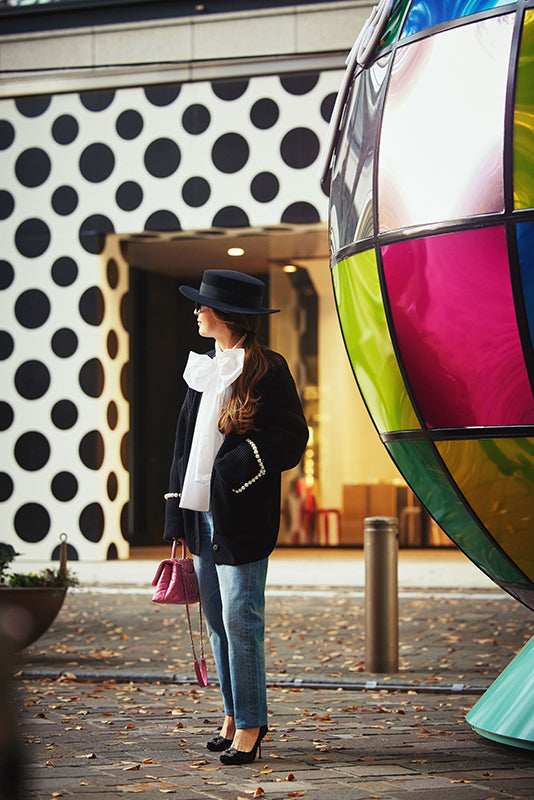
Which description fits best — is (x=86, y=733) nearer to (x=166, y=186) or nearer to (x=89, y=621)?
(x=89, y=621)

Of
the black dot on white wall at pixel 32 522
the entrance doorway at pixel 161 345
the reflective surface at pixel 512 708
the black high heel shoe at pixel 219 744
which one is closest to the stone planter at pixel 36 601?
the black high heel shoe at pixel 219 744

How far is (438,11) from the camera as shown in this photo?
13.6ft

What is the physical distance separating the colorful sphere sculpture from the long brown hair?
1.38 ft

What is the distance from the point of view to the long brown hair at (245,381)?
4.40 m

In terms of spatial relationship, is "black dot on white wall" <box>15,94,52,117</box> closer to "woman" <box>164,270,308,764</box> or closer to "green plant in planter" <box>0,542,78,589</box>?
"green plant in planter" <box>0,542,78,589</box>

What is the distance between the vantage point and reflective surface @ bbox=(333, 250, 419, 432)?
4328 mm

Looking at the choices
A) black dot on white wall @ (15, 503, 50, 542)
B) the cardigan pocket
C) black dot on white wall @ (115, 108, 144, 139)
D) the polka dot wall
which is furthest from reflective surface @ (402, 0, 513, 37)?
black dot on white wall @ (15, 503, 50, 542)

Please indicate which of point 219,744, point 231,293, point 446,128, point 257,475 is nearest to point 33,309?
point 231,293

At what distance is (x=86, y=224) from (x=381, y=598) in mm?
9528

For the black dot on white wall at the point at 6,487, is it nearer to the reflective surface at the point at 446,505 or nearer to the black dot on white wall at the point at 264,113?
the black dot on white wall at the point at 264,113

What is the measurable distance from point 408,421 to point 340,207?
0.96 m

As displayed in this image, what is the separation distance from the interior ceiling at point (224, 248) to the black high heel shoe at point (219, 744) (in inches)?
415

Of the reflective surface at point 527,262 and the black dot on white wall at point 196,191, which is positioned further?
the black dot on white wall at point 196,191

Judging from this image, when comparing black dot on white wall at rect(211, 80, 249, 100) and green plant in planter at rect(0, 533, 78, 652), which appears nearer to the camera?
green plant in planter at rect(0, 533, 78, 652)
